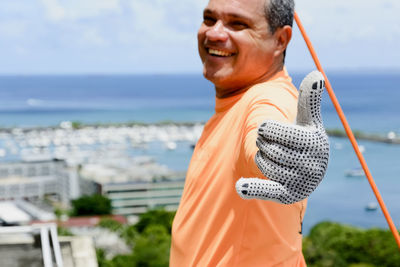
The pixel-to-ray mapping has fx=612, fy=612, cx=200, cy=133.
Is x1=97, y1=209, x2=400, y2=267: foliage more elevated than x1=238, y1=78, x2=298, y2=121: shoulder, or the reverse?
x1=238, y1=78, x2=298, y2=121: shoulder

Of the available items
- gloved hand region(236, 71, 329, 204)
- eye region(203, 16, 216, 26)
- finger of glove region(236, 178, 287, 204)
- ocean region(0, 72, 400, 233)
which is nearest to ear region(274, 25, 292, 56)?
eye region(203, 16, 216, 26)

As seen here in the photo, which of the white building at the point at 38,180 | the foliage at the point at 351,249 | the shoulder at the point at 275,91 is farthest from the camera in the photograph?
the white building at the point at 38,180

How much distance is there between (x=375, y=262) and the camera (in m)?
20.7

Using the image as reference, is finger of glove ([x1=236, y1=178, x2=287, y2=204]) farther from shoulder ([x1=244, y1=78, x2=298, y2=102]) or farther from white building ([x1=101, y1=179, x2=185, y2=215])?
white building ([x1=101, y1=179, x2=185, y2=215])

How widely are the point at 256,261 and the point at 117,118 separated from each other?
8587cm

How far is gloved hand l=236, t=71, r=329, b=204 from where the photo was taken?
1453mm

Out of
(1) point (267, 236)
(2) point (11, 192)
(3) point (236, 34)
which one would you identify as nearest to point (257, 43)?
(3) point (236, 34)

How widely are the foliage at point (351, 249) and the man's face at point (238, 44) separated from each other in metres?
18.6

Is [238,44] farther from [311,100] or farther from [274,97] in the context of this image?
[311,100]

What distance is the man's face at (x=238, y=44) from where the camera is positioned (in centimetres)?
203

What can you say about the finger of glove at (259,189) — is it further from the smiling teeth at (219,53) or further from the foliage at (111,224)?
the foliage at (111,224)

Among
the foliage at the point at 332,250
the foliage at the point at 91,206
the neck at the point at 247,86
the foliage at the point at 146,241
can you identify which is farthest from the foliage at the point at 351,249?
the neck at the point at 247,86

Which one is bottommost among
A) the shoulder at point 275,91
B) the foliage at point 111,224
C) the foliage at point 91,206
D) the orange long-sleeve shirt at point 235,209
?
the foliage at point 91,206

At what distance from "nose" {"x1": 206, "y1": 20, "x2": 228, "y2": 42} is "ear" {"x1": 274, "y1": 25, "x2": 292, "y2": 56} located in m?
0.17
